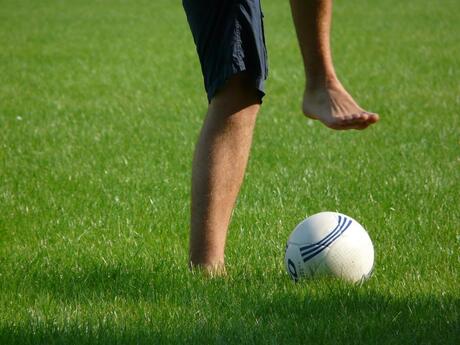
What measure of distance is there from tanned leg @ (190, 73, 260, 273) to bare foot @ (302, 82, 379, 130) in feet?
1.24

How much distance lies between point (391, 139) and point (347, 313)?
484cm

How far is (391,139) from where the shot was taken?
8.38 metres

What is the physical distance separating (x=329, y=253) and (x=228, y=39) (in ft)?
3.46

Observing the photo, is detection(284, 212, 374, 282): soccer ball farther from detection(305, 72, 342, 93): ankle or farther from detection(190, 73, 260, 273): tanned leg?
detection(305, 72, 342, 93): ankle

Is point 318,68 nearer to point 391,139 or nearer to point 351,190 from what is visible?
point 351,190

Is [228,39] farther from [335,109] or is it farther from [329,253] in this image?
[329,253]

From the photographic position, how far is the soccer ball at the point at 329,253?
13.9 ft

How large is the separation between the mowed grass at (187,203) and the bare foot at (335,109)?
2.43ft

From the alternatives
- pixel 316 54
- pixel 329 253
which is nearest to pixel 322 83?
pixel 316 54

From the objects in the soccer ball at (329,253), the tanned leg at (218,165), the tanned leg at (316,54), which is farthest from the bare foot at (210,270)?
the tanned leg at (316,54)

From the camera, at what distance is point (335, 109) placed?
3793mm

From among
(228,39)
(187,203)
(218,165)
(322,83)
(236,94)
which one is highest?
(228,39)

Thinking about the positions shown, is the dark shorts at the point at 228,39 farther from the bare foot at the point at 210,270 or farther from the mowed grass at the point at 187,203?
the mowed grass at the point at 187,203

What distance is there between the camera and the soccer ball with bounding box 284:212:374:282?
4.22 m
